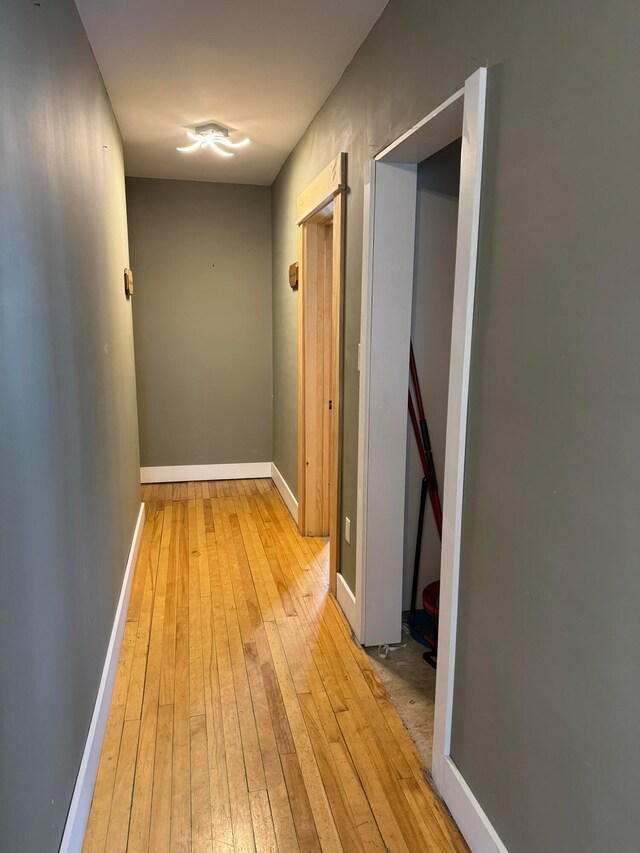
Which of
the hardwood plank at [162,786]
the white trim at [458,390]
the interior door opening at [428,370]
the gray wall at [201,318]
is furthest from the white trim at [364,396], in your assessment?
the gray wall at [201,318]

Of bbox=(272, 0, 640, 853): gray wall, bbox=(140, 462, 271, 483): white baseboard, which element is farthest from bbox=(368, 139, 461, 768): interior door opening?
bbox=(140, 462, 271, 483): white baseboard

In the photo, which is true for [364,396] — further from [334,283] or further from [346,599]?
[346,599]

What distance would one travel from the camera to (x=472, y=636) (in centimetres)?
154

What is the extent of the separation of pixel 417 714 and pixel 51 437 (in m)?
1.58

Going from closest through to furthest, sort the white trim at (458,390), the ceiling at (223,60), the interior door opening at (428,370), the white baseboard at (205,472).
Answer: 1. the white trim at (458,390)
2. the ceiling at (223,60)
3. the interior door opening at (428,370)
4. the white baseboard at (205,472)

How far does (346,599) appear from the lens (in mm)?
2740

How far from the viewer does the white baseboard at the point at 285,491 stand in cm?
414

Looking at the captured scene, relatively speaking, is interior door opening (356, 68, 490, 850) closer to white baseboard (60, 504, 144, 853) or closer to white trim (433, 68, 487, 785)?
white trim (433, 68, 487, 785)

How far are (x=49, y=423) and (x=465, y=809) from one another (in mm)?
1511

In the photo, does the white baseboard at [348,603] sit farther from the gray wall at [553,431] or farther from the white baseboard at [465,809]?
the gray wall at [553,431]

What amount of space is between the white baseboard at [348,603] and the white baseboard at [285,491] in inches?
48.4

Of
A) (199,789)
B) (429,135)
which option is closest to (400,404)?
(429,135)

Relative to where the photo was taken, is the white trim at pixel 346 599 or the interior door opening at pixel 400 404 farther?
the white trim at pixel 346 599

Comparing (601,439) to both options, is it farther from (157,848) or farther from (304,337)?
(304,337)
